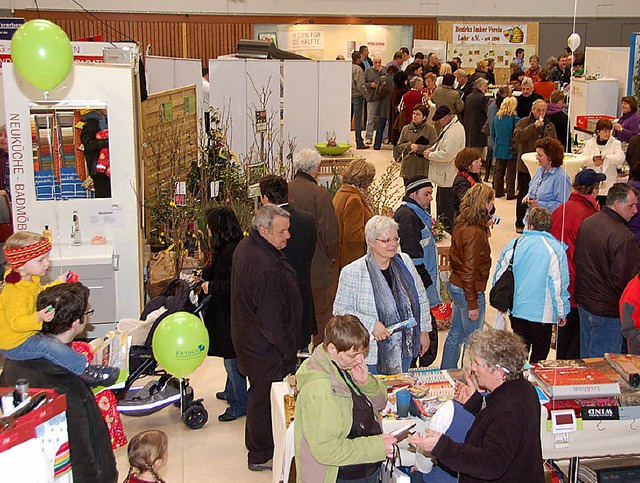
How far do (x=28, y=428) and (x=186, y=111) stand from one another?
7084mm

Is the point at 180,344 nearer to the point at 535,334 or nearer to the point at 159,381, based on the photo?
the point at 159,381

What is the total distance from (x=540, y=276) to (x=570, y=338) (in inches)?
35.8

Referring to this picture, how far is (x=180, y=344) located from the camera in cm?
412

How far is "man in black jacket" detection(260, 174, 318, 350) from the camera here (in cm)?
495

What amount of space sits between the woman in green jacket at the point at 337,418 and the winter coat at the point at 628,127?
6.79m

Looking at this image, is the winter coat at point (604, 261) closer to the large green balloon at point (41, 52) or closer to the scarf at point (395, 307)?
the scarf at point (395, 307)

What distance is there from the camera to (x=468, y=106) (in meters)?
11.5

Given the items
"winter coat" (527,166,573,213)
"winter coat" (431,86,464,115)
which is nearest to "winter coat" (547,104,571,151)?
"winter coat" (431,86,464,115)

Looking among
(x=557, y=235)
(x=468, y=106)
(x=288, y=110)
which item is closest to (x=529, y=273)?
(x=557, y=235)

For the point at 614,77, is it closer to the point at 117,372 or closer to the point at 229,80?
the point at 229,80

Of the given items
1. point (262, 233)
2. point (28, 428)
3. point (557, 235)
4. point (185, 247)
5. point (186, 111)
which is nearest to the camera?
point (28, 428)

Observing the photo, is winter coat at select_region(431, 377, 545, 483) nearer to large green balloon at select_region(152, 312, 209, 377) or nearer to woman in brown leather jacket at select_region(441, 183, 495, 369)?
large green balloon at select_region(152, 312, 209, 377)

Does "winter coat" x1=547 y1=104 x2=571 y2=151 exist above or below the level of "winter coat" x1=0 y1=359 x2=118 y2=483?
above

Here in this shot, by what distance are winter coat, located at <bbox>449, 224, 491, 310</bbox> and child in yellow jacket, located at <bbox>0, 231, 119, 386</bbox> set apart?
233 cm
